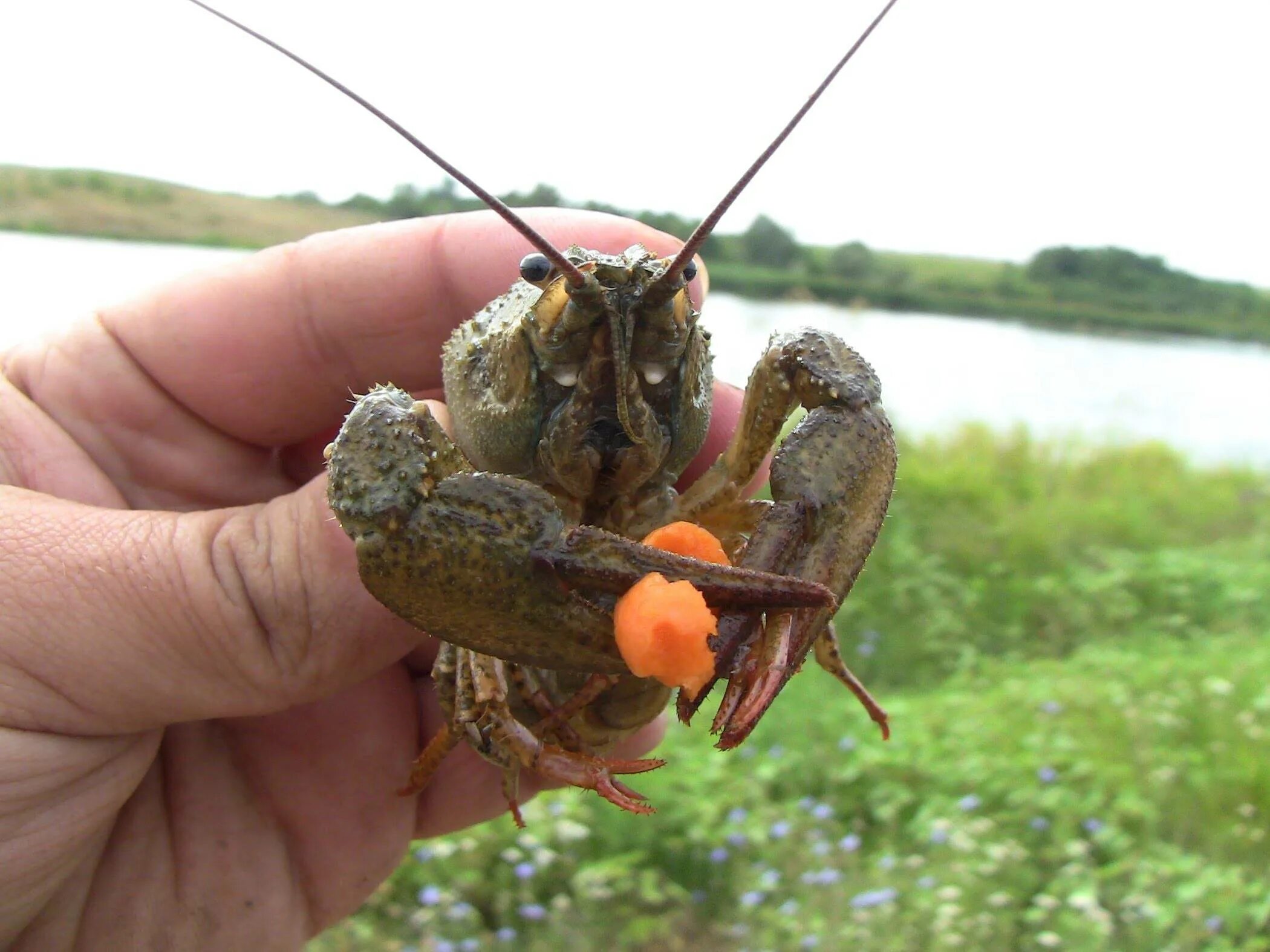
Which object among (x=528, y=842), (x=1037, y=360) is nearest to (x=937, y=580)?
(x=528, y=842)

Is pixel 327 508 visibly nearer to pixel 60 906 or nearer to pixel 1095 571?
pixel 60 906

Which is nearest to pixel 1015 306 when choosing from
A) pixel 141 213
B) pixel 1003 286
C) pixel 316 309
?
pixel 1003 286

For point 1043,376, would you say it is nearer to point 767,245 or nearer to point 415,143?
point 767,245

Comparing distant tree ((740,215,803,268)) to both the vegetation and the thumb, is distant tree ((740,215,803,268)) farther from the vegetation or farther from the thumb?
the thumb

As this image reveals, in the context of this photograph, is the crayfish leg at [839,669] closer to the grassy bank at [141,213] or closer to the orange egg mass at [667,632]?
the orange egg mass at [667,632]

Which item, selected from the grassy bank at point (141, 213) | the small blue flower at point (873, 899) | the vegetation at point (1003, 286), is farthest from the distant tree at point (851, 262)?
the small blue flower at point (873, 899)

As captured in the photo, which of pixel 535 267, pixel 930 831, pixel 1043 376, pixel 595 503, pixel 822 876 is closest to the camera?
pixel 535 267
